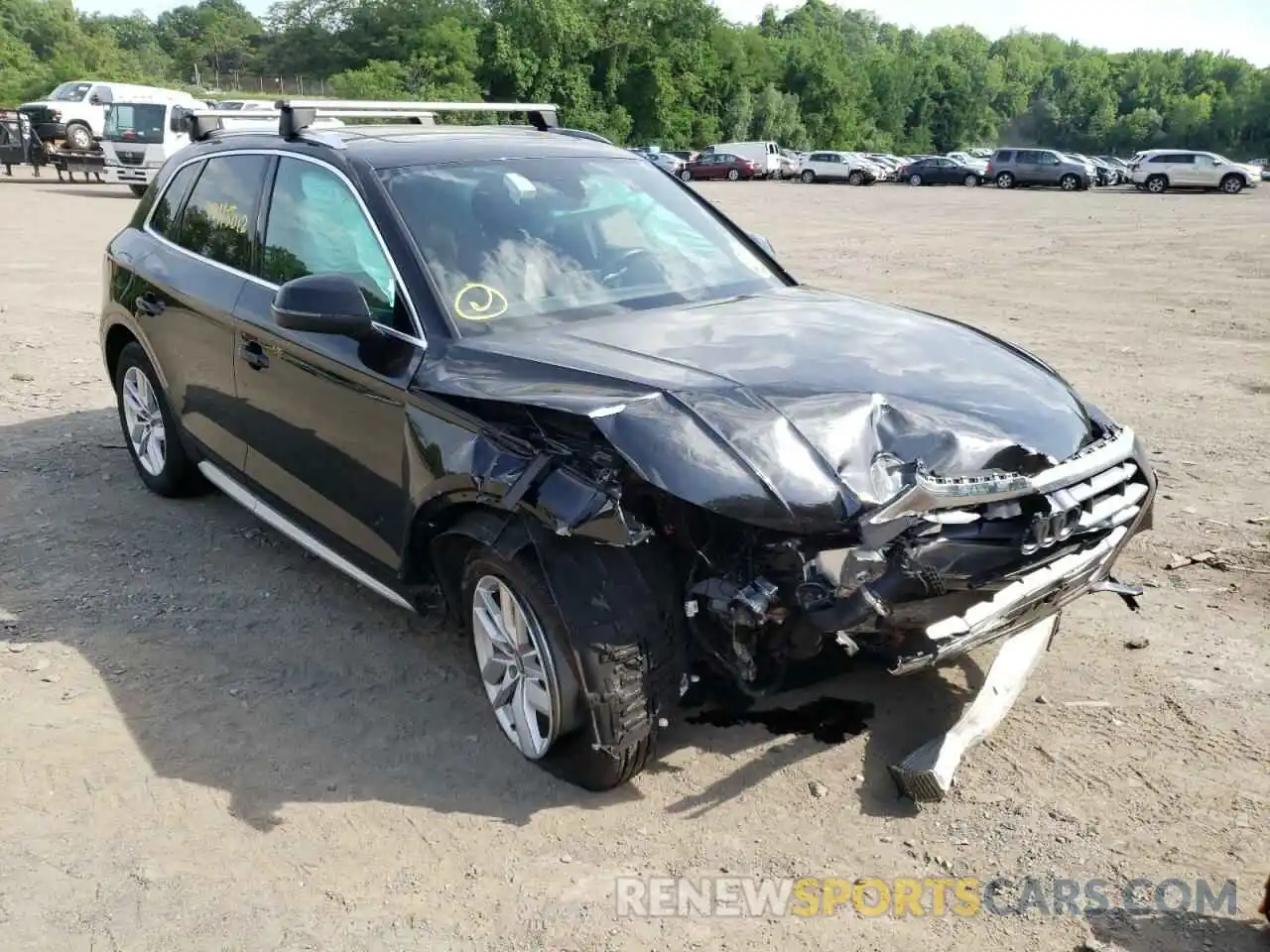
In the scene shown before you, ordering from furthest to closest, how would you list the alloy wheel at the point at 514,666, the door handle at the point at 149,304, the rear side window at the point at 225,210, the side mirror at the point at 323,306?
the door handle at the point at 149,304 → the rear side window at the point at 225,210 → the side mirror at the point at 323,306 → the alloy wheel at the point at 514,666

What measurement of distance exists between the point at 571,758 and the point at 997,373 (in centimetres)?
185

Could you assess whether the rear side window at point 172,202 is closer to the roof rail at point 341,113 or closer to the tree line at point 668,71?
the roof rail at point 341,113

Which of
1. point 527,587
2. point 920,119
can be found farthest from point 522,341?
point 920,119

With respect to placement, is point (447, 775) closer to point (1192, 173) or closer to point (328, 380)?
point (328, 380)

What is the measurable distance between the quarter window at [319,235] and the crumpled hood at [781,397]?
0.54m

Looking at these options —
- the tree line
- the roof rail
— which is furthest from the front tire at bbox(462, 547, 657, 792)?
Answer: the tree line

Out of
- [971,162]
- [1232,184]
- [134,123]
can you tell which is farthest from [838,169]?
[134,123]

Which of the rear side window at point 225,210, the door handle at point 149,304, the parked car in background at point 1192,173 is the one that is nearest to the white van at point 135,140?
the door handle at point 149,304

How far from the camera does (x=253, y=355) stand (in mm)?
4402

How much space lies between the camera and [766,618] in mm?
2926

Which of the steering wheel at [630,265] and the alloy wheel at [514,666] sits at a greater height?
the steering wheel at [630,265]

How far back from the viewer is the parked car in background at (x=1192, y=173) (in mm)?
39750

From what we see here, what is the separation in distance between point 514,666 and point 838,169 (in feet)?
160

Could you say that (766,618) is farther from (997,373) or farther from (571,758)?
(997,373)
